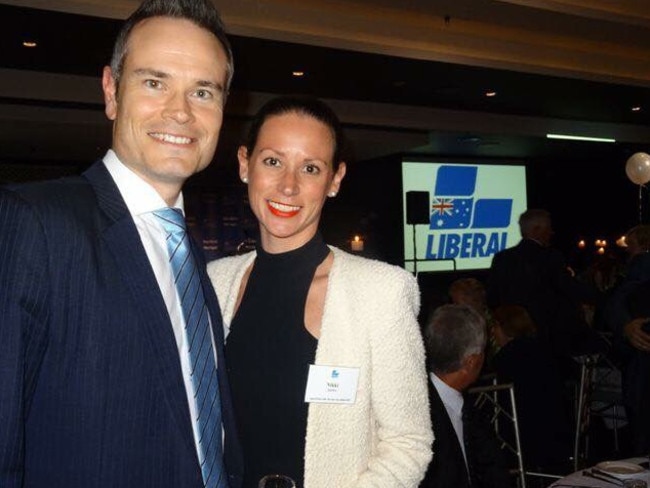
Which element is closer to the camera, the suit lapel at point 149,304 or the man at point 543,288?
the suit lapel at point 149,304

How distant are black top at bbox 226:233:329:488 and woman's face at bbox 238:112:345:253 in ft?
0.31

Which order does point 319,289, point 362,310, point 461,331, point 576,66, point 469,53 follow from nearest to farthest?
point 362,310
point 319,289
point 461,331
point 469,53
point 576,66

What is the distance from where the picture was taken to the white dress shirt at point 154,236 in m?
1.13

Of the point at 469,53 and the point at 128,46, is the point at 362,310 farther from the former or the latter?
the point at 469,53

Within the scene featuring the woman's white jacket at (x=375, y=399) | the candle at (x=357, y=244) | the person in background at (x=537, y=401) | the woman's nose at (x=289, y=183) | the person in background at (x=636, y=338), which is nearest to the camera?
the woman's white jacket at (x=375, y=399)

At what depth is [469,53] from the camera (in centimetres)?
696

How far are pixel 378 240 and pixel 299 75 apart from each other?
16.7ft

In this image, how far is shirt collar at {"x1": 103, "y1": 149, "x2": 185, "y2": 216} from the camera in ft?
3.76

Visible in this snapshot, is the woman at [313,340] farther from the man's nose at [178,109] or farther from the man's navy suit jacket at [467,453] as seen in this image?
the man's navy suit jacket at [467,453]

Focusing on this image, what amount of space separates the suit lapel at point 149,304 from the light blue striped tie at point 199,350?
0.30 feet

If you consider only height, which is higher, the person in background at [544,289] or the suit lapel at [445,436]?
the person in background at [544,289]

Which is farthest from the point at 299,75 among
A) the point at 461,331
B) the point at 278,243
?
the point at 278,243

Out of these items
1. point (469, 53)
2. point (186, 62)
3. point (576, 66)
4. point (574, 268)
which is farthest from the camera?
point (574, 268)

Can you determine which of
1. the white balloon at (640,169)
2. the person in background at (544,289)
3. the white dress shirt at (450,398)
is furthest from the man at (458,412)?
the white balloon at (640,169)
